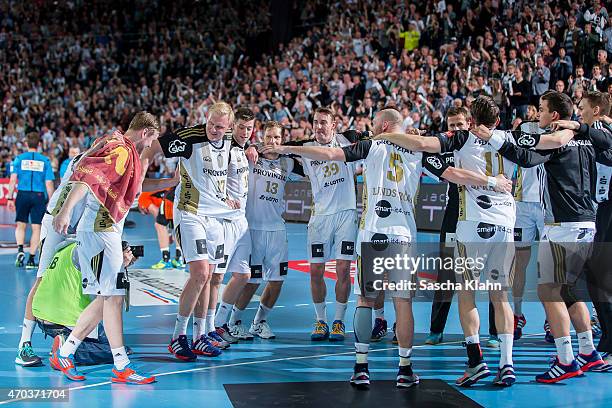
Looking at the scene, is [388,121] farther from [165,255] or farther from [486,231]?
[165,255]

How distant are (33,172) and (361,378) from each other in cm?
880

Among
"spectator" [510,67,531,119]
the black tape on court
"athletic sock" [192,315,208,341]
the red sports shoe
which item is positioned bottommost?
the black tape on court

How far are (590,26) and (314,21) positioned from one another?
47.6 ft

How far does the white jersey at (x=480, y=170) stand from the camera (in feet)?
21.6

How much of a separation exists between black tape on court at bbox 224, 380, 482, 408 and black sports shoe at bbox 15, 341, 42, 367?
1.87 metres

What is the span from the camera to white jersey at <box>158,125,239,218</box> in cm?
746

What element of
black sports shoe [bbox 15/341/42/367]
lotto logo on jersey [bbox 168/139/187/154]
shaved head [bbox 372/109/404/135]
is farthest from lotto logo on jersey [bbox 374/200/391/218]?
black sports shoe [bbox 15/341/42/367]

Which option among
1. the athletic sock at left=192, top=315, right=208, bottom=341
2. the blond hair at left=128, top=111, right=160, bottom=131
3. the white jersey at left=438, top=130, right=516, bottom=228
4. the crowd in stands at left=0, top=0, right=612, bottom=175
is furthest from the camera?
the crowd in stands at left=0, top=0, right=612, bottom=175

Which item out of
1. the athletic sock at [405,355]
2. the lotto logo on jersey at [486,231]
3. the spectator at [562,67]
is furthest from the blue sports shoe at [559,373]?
the spectator at [562,67]

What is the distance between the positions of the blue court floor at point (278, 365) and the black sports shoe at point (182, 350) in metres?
0.07

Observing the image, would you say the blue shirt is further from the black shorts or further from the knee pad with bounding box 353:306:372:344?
the knee pad with bounding box 353:306:372:344

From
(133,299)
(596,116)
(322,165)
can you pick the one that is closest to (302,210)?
(133,299)

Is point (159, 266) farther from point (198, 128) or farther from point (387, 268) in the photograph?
point (387, 268)

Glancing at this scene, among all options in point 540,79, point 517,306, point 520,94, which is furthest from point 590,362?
point 540,79
